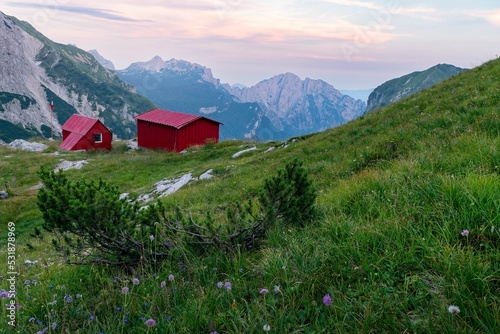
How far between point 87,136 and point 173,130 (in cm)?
1720

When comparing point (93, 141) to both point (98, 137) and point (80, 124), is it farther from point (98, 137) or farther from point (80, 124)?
point (80, 124)

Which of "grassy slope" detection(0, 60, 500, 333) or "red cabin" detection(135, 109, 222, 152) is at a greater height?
"grassy slope" detection(0, 60, 500, 333)

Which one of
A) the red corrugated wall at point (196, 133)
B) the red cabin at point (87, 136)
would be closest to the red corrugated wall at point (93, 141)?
the red cabin at point (87, 136)

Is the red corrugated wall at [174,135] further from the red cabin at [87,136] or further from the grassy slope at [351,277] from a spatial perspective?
the grassy slope at [351,277]

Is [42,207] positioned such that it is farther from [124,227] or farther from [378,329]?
[378,329]

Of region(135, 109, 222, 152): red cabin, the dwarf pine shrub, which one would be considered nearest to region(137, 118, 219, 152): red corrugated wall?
region(135, 109, 222, 152): red cabin

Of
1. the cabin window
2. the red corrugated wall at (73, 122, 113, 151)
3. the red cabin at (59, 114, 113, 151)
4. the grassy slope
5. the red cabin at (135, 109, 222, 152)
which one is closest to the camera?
the grassy slope

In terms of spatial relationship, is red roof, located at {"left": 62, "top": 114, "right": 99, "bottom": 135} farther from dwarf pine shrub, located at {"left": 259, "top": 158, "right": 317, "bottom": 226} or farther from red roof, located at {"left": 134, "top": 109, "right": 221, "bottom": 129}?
dwarf pine shrub, located at {"left": 259, "top": 158, "right": 317, "bottom": 226}

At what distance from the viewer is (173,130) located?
1864 inches

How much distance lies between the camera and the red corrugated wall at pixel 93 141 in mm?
54719

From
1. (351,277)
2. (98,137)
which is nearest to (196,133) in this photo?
(98,137)

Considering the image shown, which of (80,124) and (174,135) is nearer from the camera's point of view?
(174,135)

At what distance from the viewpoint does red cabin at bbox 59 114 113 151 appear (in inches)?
2148

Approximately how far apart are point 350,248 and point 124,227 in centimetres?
296
